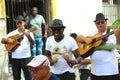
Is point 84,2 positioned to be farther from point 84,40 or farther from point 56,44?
point 84,40

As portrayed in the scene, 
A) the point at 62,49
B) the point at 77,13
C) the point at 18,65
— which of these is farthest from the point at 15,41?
the point at 77,13

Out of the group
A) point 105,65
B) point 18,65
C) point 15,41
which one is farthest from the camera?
point 18,65

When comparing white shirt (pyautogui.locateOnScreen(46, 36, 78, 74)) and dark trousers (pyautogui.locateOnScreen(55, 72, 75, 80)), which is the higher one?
white shirt (pyautogui.locateOnScreen(46, 36, 78, 74))

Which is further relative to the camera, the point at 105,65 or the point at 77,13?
the point at 77,13

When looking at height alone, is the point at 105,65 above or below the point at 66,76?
above

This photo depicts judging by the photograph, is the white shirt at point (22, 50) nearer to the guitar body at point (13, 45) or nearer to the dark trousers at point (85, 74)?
the guitar body at point (13, 45)

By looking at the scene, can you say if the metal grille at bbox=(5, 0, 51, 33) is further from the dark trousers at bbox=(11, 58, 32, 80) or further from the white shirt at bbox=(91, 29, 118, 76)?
the white shirt at bbox=(91, 29, 118, 76)

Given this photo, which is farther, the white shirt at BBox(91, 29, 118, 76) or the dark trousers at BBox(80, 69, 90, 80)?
the dark trousers at BBox(80, 69, 90, 80)

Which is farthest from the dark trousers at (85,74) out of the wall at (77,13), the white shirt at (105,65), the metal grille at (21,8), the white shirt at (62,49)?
the metal grille at (21,8)

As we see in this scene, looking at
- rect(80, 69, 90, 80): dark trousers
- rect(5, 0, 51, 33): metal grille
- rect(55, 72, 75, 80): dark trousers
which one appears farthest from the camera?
rect(5, 0, 51, 33): metal grille

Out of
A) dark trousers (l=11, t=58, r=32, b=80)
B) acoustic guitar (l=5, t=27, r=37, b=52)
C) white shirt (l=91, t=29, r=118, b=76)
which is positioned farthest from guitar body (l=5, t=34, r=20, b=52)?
white shirt (l=91, t=29, r=118, b=76)

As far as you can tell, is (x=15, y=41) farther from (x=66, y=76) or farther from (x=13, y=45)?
(x=66, y=76)

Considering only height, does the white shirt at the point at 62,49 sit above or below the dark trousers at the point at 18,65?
above

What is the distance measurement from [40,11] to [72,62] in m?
5.17
